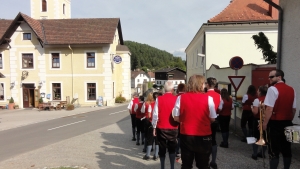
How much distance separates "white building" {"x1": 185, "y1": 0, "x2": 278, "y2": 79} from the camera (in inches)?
805

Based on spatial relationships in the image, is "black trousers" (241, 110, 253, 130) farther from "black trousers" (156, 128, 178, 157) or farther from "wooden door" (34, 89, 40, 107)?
"wooden door" (34, 89, 40, 107)

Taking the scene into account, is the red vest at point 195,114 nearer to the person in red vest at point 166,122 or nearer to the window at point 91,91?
the person in red vest at point 166,122

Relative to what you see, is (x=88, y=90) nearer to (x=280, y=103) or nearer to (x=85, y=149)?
(x=85, y=149)

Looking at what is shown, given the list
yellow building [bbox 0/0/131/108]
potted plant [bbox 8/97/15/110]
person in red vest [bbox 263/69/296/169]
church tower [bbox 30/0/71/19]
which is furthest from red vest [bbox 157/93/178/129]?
church tower [bbox 30/0/71/19]

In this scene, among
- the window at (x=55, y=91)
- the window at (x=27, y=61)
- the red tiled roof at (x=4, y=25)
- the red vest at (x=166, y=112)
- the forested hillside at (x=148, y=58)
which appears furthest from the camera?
the forested hillside at (x=148, y=58)

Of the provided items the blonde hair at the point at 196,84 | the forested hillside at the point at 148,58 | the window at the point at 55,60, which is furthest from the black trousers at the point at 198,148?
the forested hillside at the point at 148,58

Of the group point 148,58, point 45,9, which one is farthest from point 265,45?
point 148,58

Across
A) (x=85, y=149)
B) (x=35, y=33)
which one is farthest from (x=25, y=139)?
(x=35, y=33)

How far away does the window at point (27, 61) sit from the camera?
2709cm

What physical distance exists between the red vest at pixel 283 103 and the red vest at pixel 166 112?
1732 mm

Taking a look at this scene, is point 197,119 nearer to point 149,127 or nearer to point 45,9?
point 149,127

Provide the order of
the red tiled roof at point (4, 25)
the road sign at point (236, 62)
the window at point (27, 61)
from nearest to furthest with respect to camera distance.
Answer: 1. the road sign at point (236, 62)
2. the window at point (27, 61)
3. the red tiled roof at point (4, 25)

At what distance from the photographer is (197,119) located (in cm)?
365

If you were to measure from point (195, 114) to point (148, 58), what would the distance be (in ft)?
442
